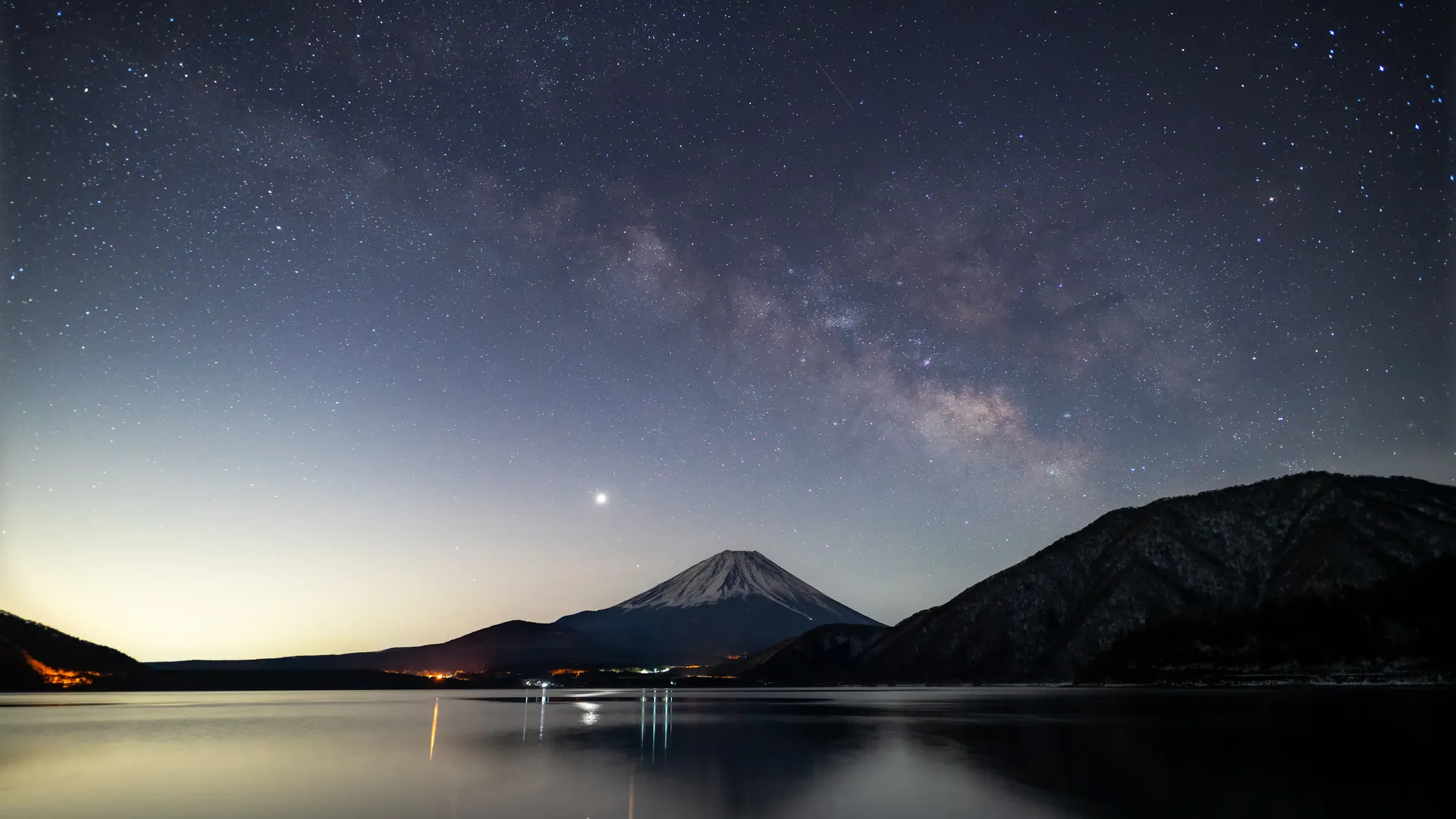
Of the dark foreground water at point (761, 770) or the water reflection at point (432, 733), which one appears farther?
the water reflection at point (432, 733)

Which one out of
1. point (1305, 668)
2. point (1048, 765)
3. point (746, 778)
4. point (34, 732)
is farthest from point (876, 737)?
point (1305, 668)

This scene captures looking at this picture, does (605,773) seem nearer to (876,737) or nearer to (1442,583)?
(876,737)

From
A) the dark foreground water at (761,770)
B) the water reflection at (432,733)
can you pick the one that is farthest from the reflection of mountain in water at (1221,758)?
the water reflection at (432,733)

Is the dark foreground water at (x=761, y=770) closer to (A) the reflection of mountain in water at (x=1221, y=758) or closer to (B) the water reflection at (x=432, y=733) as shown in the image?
(A) the reflection of mountain in water at (x=1221, y=758)

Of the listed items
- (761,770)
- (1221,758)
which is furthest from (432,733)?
(1221,758)

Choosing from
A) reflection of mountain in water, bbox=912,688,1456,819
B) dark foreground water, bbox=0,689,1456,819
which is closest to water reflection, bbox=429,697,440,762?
dark foreground water, bbox=0,689,1456,819

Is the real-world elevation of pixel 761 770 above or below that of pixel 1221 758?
below

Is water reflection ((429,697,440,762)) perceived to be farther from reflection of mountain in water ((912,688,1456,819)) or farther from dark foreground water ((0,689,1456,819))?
reflection of mountain in water ((912,688,1456,819))

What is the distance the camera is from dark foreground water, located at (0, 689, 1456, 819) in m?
27.7

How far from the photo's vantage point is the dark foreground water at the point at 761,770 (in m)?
27.7

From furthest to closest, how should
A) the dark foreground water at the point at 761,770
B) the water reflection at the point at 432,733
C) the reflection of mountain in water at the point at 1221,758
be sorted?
the water reflection at the point at 432,733 < the dark foreground water at the point at 761,770 < the reflection of mountain in water at the point at 1221,758

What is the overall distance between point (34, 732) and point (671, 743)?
5676 centimetres

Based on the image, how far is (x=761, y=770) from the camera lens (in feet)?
128

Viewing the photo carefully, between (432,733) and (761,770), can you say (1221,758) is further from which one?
(432,733)
